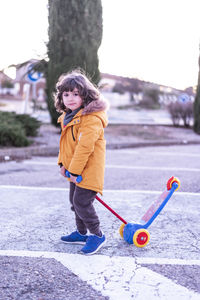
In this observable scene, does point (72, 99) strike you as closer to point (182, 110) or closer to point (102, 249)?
point (102, 249)

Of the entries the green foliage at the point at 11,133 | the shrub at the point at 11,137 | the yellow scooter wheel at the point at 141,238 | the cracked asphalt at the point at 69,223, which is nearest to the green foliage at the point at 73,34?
the green foliage at the point at 11,133

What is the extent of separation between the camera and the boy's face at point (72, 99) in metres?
3.02

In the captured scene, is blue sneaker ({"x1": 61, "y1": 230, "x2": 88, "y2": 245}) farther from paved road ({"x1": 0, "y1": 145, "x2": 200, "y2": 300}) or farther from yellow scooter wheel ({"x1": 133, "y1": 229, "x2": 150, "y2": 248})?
yellow scooter wheel ({"x1": 133, "y1": 229, "x2": 150, "y2": 248})

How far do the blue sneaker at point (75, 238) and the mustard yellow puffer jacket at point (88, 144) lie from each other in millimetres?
544

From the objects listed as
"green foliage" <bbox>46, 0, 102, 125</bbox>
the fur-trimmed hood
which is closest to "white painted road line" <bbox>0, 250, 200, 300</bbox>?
Result: the fur-trimmed hood

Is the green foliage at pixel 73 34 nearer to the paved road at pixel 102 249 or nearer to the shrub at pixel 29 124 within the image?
the shrub at pixel 29 124

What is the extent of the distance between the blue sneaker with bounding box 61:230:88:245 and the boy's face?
1.09m

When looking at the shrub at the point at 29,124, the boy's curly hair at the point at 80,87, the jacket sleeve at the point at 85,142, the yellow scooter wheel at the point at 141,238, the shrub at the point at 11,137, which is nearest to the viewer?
the jacket sleeve at the point at 85,142

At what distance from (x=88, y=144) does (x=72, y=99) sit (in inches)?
15.9

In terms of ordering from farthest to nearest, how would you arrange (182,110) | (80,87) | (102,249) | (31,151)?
(182,110)
(31,151)
(102,249)
(80,87)

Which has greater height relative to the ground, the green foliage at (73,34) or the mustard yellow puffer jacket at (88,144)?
the green foliage at (73,34)

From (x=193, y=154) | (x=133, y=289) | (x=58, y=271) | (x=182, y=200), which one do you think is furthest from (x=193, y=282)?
(x=193, y=154)

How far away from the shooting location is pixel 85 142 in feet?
9.44

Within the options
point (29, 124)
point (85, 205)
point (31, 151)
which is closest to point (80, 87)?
point (85, 205)
